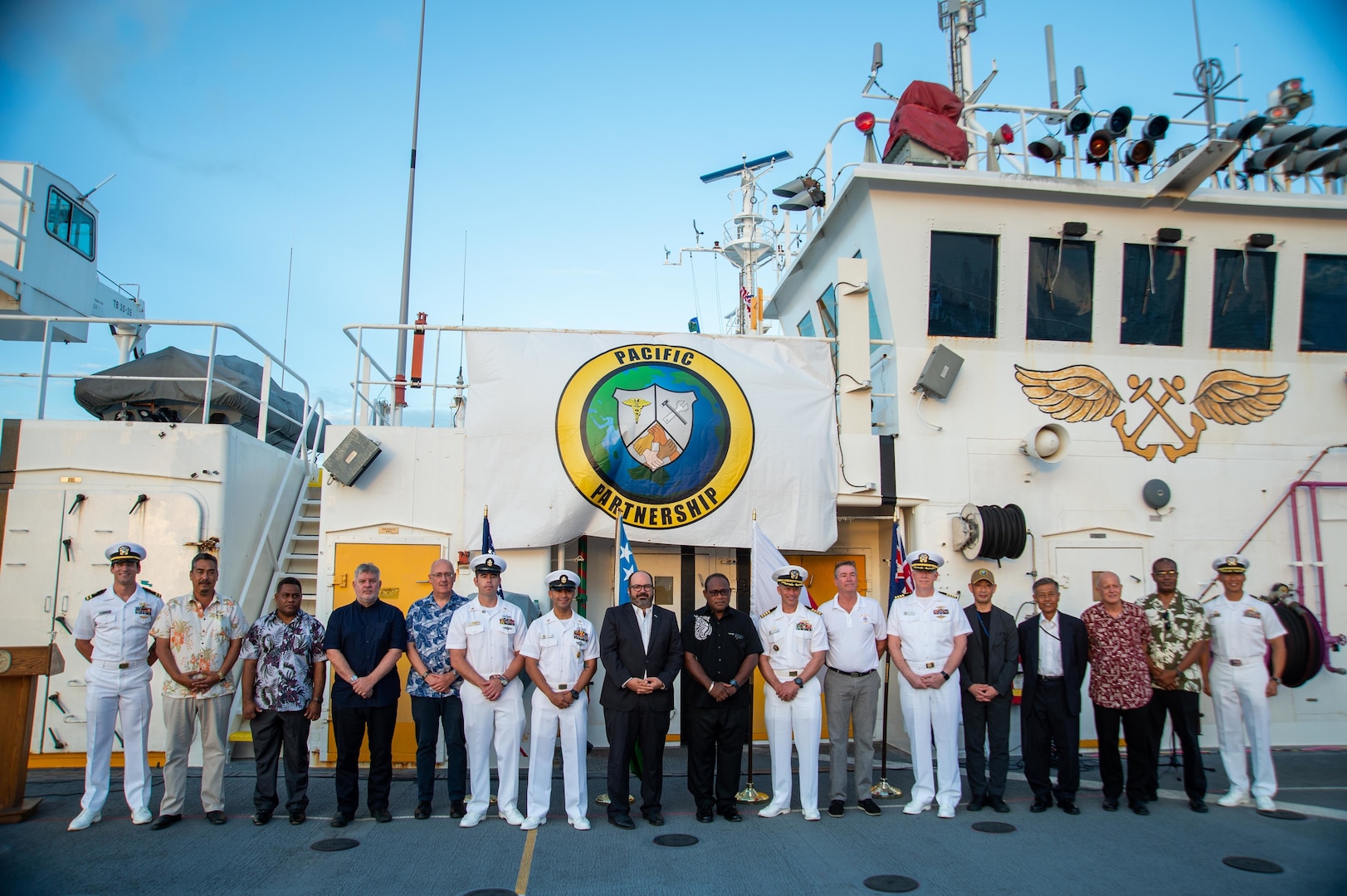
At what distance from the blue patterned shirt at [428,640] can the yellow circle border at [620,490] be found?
234cm

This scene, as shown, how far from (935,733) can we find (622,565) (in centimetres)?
286

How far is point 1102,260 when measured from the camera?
963 centimetres

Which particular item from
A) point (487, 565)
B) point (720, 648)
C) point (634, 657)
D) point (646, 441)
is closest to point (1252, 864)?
point (720, 648)

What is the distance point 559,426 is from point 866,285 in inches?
148

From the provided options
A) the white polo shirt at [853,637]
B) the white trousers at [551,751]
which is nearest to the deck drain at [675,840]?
the white trousers at [551,751]

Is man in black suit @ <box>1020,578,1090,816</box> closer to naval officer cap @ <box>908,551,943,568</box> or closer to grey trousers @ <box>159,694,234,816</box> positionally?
naval officer cap @ <box>908,551,943,568</box>

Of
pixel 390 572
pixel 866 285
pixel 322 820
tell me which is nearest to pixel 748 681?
pixel 322 820

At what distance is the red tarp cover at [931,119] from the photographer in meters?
9.52

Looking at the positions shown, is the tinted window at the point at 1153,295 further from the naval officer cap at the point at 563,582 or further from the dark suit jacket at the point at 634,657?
the naval officer cap at the point at 563,582

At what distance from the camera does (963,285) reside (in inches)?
373

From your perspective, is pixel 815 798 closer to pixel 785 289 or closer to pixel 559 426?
pixel 559 426

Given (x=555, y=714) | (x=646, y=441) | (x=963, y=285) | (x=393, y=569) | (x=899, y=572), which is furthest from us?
(x=963, y=285)

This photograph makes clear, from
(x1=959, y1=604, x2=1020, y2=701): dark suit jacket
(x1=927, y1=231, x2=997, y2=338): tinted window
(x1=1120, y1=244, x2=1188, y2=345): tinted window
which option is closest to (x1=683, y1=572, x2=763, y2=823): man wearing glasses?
(x1=959, y1=604, x2=1020, y2=701): dark suit jacket

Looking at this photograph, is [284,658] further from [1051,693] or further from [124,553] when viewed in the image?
[1051,693]
